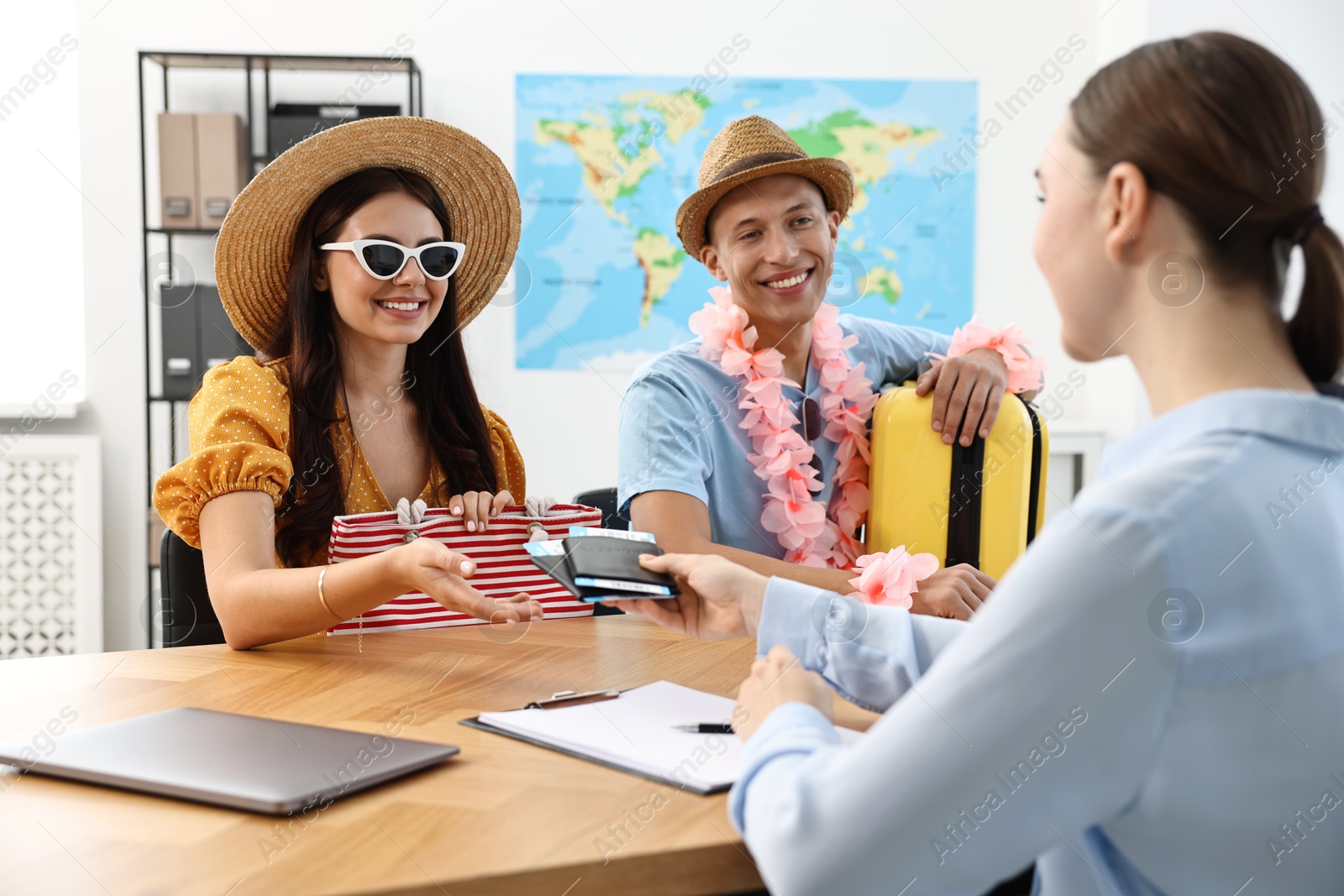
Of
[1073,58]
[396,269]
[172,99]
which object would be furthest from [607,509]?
[1073,58]

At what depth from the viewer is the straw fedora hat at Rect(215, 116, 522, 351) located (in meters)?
2.22

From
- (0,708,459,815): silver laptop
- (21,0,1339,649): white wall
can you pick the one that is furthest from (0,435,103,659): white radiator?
(0,708,459,815): silver laptop

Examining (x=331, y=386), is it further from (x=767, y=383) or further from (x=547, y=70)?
(x=547, y=70)

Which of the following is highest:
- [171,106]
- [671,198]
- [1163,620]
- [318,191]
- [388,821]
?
[171,106]

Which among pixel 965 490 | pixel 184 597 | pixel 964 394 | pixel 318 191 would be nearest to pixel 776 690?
pixel 965 490

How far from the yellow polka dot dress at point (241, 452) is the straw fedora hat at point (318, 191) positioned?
0.23 metres

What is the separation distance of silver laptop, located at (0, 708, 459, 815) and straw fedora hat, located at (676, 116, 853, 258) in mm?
1607

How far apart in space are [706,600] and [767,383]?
1026mm

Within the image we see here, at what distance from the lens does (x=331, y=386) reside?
224 cm

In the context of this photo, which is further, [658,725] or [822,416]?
[822,416]

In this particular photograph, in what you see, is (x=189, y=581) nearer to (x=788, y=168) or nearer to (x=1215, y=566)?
(x=788, y=168)

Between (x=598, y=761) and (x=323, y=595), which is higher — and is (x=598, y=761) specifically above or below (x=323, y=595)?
below

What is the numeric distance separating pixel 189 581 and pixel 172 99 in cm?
324

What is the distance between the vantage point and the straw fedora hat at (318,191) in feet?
7.29
